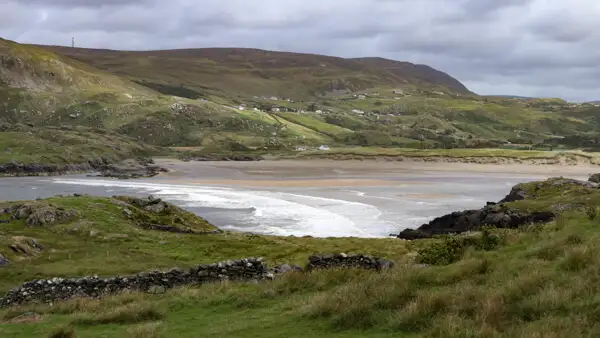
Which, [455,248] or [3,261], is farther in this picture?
[3,261]

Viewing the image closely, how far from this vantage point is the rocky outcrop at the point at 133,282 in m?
21.0

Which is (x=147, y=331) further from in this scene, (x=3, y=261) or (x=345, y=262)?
(x=3, y=261)

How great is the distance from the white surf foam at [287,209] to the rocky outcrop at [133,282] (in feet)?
84.8

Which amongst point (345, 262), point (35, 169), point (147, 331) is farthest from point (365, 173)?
point (147, 331)

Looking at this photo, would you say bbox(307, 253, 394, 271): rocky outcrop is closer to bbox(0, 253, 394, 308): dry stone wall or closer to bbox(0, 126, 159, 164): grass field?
bbox(0, 253, 394, 308): dry stone wall

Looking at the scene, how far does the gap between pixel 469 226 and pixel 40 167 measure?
351 ft

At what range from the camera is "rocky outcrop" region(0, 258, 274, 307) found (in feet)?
68.9

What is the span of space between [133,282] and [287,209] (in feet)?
136

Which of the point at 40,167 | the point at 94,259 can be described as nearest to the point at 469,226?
the point at 94,259

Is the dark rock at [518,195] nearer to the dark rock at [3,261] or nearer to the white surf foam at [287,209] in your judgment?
the white surf foam at [287,209]

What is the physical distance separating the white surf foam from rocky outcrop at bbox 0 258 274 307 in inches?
1017

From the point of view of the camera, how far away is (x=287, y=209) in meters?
62.2

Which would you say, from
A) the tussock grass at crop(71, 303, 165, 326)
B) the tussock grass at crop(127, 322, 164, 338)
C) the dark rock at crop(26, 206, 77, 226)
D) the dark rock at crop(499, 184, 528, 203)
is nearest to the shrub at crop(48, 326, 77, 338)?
the tussock grass at crop(127, 322, 164, 338)

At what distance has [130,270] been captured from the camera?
28.8 meters
